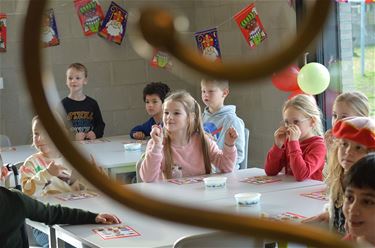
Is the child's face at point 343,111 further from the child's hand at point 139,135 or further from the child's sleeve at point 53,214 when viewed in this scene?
the child's hand at point 139,135

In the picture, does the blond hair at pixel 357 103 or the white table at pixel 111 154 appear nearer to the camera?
the blond hair at pixel 357 103

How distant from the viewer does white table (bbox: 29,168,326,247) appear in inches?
113

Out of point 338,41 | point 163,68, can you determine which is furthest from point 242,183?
point 163,68

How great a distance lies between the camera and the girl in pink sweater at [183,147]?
427 centimetres

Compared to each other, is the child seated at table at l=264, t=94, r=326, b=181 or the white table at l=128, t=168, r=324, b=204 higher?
the child seated at table at l=264, t=94, r=326, b=181

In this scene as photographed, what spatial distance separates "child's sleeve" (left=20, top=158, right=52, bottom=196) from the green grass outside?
2259 millimetres

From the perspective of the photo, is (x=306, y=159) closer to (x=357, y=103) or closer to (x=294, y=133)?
(x=294, y=133)

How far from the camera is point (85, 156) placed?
0.26 m

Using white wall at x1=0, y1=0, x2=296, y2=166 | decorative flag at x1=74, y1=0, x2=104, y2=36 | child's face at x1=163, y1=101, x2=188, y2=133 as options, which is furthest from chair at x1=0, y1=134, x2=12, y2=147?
child's face at x1=163, y1=101, x2=188, y2=133

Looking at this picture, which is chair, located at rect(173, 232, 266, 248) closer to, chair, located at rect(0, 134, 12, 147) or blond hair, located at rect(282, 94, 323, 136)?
blond hair, located at rect(282, 94, 323, 136)

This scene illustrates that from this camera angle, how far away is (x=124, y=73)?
691cm

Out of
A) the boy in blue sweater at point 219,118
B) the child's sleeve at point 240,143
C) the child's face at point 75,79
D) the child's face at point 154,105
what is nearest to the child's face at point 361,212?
the child's sleeve at point 240,143

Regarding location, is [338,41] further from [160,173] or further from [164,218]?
[164,218]

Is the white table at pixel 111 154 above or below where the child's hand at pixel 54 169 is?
below
